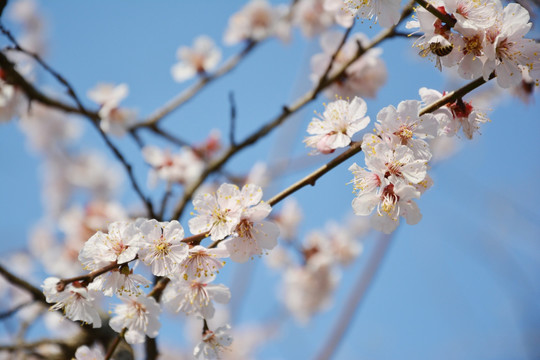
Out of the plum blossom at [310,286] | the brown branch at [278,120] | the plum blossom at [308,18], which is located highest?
the plum blossom at [308,18]

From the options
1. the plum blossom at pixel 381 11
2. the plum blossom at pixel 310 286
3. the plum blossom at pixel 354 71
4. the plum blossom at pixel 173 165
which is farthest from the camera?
the plum blossom at pixel 310 286

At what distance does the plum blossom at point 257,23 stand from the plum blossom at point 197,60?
0.22 m

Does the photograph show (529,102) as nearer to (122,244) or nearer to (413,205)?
(413,205)

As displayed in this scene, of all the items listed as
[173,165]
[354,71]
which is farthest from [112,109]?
[354,71]

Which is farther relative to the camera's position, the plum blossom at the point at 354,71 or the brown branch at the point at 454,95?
the plum blossom at the point at 354,71

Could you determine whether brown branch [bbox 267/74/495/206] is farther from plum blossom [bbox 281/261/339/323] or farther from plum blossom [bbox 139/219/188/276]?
plum blossom [bbox 281/261/339/323]

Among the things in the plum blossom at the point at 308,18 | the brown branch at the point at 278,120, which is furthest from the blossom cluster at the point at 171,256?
the plum blossom at the point at 308,18

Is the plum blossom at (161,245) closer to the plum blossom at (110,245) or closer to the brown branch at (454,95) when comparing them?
the plum blossom at (110,245)

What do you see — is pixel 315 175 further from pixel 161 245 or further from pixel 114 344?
pixel 114 344

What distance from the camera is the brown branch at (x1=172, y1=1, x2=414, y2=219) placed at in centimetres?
199

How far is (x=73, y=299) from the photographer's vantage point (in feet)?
4.13

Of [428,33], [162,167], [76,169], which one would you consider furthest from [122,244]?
[76,169]

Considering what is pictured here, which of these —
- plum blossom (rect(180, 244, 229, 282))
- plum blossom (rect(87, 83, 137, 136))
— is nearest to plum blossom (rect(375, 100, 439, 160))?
plum blossom (rect(180, 244, 229, 282))

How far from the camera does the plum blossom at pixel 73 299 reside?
1223 millimetres
